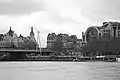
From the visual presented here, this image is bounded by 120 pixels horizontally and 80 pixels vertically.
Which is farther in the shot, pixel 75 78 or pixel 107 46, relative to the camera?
pixel 107 46

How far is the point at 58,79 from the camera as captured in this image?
176 feet

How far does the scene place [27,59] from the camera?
5871 inches

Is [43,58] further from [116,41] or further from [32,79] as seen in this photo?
[32,79]

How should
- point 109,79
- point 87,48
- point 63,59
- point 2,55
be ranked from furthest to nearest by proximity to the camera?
point 87,48 → point 2,55 → point 63,59 → point 109,79

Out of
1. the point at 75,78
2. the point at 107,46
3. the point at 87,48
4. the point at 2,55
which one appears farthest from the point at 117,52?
the point at 75,78

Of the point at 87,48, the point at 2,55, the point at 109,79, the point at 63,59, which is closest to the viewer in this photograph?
the point at 109,79

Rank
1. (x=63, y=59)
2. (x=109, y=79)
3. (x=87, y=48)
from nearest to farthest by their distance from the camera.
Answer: (x=109, y=79) → (x=63, y=59) → (x=87, y=48)

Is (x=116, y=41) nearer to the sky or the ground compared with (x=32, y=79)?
nearer to the sky

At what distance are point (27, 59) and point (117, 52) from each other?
131ft

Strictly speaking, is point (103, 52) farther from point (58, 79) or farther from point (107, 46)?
point (58, 79)

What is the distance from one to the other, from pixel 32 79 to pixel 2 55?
3993 inches

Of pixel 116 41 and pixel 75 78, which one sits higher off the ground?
pixel 116 41

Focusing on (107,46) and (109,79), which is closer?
(109,79)

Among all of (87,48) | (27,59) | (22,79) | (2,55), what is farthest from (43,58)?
(22,79)
